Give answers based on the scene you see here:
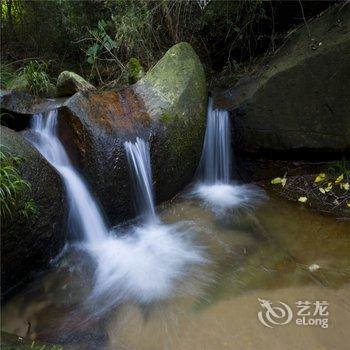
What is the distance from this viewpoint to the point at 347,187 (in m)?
4.95

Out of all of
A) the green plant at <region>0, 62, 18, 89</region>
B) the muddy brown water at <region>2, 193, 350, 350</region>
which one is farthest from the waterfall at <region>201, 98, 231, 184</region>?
the green plant at <region>0, 62, 18, 89</region>

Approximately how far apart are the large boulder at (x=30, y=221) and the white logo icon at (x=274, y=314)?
6.70 feet

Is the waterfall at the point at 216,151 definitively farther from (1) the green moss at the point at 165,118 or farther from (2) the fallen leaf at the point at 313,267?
(2) the fallen leaf at the point at 313,267

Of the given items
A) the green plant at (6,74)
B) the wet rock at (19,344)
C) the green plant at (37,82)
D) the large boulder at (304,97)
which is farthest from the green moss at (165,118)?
the wet rock at (19,344)

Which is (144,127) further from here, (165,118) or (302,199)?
(302,199)

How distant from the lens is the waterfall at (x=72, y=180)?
4.42 meters

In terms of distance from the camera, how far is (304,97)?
17.0ft

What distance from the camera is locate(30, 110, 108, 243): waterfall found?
4.42 m

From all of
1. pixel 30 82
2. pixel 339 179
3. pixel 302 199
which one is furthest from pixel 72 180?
pixel 339 179

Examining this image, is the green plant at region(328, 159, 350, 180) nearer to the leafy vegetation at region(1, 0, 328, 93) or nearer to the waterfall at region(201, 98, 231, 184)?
the waterfall at region(201, 98, 231, 184)

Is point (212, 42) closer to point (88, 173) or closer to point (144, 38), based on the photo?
point (144, 38)

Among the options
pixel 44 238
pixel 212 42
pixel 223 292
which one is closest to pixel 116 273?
pixel 44 238

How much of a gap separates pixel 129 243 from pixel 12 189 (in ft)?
4.82

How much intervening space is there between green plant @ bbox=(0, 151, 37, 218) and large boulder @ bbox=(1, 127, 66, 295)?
0.02 metres
